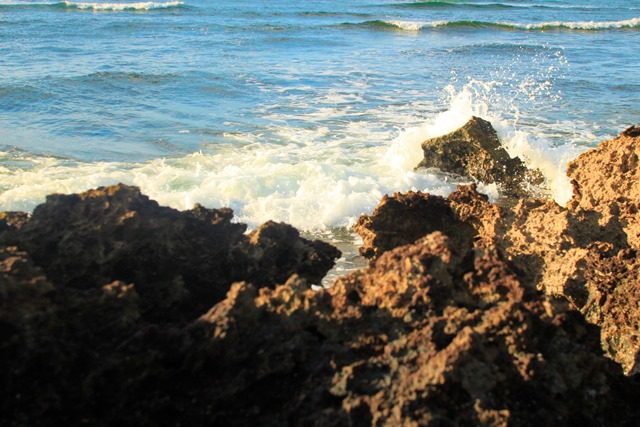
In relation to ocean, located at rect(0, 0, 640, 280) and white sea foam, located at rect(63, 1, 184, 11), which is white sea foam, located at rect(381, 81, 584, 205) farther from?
white sea foam, located at rect(63, 1, 184, 11)

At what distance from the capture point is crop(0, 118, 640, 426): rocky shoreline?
1.99 metres

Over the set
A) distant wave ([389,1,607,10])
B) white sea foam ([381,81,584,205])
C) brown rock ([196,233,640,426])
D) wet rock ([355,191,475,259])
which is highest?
distant wave ([389,1,607,10])

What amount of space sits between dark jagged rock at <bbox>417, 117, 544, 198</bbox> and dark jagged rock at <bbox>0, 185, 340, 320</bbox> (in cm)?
501

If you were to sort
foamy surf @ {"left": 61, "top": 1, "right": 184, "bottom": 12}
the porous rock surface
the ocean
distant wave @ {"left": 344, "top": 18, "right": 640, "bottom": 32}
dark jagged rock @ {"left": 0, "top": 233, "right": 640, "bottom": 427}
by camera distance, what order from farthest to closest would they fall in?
foamy surf @ {"left": 61, "top": 1, "right": 184, "bottom": 12} → distant wave @ {"left": 344, "top": 18, "right": 640, "bottom": 32} → the ocean → the porous rock surface → dark jagged rock @ {"left": 0, "top": 233, "right": 640, "bottom": 427}

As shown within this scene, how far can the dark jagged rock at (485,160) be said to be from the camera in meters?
7.62

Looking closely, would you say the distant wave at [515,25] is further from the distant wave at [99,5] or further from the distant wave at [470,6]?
the distant wave at [99,5]

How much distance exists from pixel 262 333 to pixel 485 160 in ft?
19.4

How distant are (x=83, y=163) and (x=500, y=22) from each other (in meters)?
23.8

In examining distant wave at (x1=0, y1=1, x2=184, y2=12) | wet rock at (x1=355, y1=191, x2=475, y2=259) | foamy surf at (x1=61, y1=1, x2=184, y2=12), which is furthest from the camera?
foamy surf at (x1=61, y1=1, x2=184, y2=12)

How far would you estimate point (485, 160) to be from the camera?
7637mm

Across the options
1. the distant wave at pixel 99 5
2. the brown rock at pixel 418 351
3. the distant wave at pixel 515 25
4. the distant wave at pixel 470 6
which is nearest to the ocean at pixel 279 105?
the distant wave at pixel 99 5

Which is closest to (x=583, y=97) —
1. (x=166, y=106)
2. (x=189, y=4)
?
(x=166, y=106)

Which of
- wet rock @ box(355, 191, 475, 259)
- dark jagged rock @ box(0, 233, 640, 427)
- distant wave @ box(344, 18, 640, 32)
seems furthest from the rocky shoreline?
distant wave @ box(344, 18, 640, 32)

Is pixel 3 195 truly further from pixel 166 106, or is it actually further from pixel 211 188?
pixel 166 106
